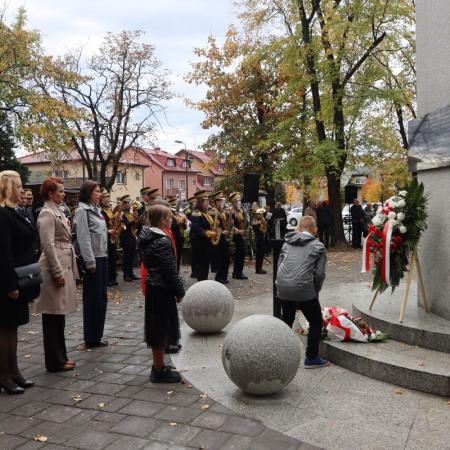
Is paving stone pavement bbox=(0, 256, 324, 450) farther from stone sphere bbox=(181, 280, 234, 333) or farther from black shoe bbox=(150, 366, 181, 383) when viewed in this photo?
stone sphere bbox=(181, 280, 234, 333)

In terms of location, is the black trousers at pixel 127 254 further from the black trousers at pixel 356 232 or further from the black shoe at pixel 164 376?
the black trousers at pixel 356 232

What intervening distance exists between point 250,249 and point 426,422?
13188 mm

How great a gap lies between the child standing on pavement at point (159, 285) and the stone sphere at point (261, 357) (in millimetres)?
748

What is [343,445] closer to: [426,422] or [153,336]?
[426,422]

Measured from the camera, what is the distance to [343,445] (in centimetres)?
385

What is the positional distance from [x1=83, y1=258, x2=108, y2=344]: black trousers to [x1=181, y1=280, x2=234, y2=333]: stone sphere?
1202 millimetres

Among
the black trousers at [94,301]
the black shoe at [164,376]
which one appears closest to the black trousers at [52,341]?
the black trousers at [94,301]

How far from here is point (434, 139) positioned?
629cm

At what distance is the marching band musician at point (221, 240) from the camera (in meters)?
12.2

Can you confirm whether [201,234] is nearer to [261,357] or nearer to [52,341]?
[52,341]

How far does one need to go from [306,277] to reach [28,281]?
279 cm

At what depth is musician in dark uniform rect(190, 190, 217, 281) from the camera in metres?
11.7

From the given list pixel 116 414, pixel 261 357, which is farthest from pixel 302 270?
pixel 116 414

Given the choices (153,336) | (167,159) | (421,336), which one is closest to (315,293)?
(421,336)
